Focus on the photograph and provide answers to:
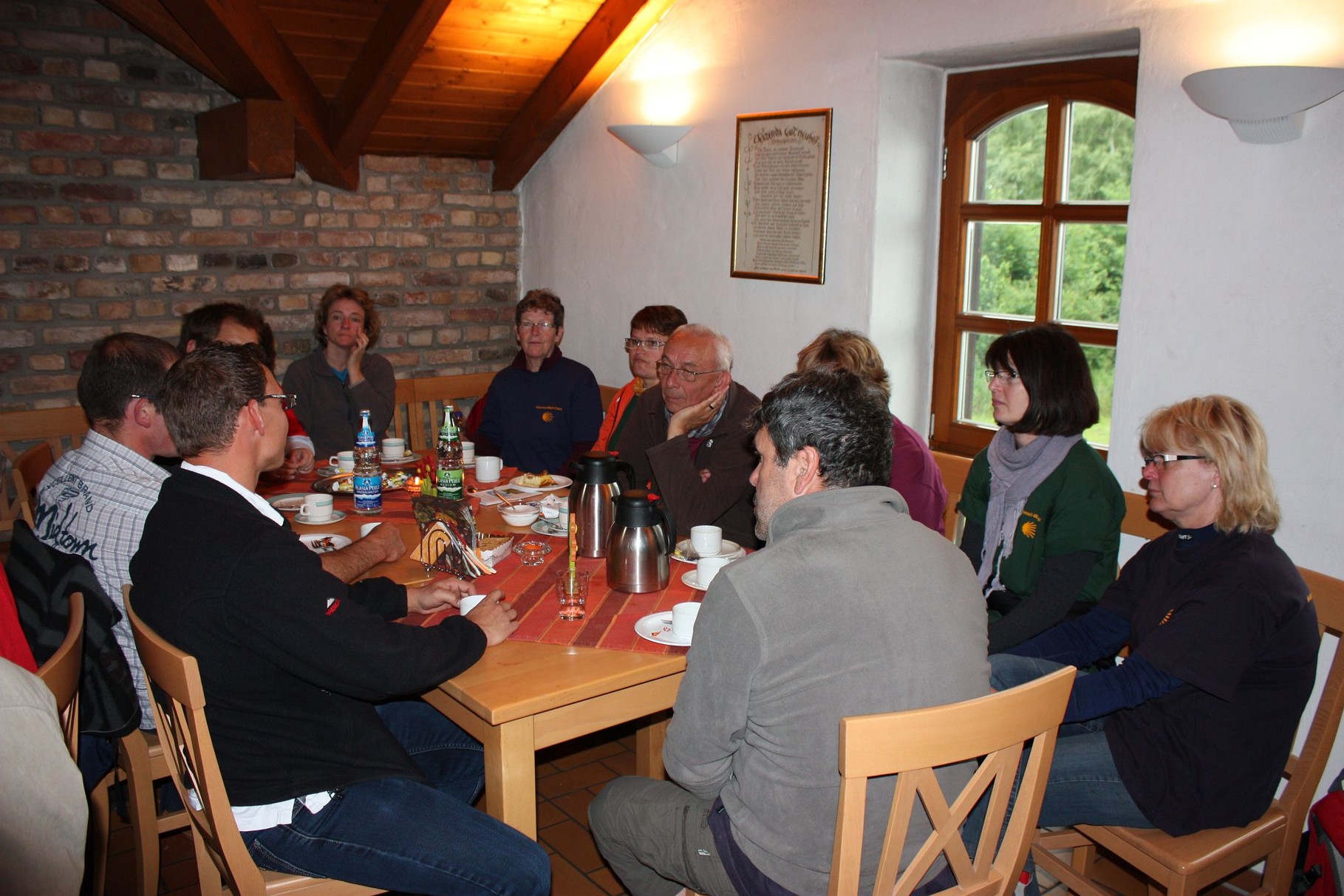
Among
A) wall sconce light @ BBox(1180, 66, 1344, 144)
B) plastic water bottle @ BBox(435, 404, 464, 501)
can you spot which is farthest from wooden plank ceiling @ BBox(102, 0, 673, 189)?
wall sconce light @ BBox(1180, 66, 1344, 144)

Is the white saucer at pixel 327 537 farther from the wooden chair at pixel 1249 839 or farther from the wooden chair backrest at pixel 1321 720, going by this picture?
the wooden chair backrest at pixel 1321 720

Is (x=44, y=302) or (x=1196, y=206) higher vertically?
(x=1196, y=206)

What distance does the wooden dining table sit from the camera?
6.08ft

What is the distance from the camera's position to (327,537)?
2678mm

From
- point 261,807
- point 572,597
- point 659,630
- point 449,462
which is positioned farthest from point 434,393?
point 261,807

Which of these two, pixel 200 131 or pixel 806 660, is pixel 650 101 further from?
pixel 806 660

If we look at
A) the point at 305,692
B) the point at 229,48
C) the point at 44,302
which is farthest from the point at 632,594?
the point at 44,302

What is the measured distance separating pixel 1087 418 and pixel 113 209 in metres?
3.97

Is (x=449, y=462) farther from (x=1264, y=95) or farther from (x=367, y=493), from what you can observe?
(x=1264, y=95)

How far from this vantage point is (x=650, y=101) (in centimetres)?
475

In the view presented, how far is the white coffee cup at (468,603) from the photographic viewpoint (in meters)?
2.17

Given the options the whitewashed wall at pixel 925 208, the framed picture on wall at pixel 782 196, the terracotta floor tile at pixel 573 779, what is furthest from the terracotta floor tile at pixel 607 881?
the framed picture on wall at pixel 782 196

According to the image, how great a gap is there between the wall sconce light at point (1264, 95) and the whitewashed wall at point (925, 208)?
5cm

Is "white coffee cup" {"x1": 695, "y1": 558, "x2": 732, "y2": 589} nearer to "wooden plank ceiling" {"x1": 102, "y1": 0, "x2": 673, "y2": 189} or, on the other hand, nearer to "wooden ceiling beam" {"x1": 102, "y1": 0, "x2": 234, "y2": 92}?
"wooden plank ceiling" {"x1": 102, "y1": 0, "x2": 673, "y2": 189}
